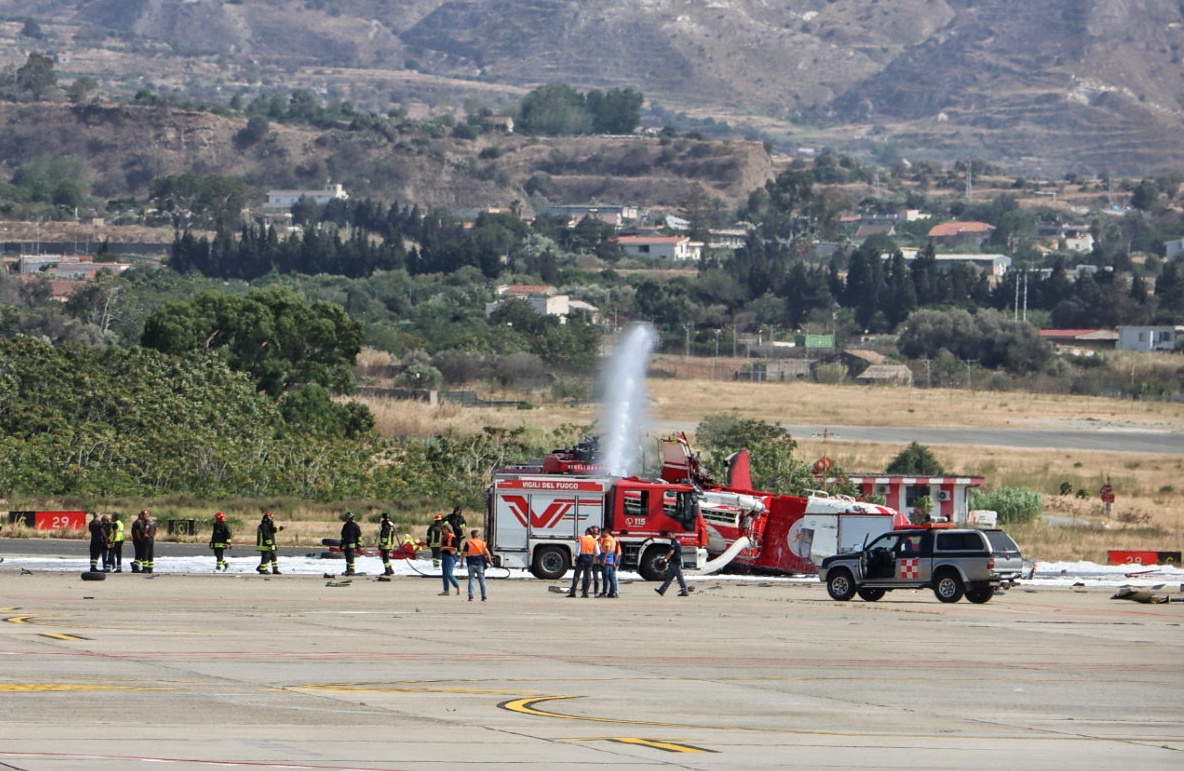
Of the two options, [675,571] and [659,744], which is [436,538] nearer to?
[675,571]

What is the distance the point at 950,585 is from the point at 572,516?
7.87 m

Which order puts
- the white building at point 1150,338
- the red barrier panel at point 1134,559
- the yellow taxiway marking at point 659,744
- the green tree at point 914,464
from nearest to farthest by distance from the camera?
the yellow taxiway marking at point 659,744, the red barrier panel at point 1134,559, the green tree at point 914,464, the white building at point 1150,338

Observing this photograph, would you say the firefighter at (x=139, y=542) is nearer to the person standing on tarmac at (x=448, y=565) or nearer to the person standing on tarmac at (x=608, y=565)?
the person standing on tarmac at (x=448, y=565)

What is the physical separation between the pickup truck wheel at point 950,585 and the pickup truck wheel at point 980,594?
17 cm

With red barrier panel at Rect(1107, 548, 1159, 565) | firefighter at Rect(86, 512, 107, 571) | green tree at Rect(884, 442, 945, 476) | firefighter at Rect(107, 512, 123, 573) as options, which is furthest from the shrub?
firefighter at Rect(86, 512, 107, 571)

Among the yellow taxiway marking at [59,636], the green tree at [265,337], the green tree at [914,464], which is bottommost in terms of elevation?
the yellow taxiway marking at [59,636]

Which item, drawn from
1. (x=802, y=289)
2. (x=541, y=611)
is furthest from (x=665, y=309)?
(x=541, y=611)

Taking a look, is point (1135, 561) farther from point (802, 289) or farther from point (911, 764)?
point (802, 289)

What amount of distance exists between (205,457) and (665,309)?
395 ft

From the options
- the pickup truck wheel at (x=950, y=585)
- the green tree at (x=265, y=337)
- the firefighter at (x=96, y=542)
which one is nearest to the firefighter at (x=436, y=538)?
the firefighter at (x=96, y=542)

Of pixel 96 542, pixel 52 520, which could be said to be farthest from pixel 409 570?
pixel 52 520

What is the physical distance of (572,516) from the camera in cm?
4000

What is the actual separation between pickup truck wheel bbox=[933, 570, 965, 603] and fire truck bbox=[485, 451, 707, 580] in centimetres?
577

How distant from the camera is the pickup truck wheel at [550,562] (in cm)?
4031
